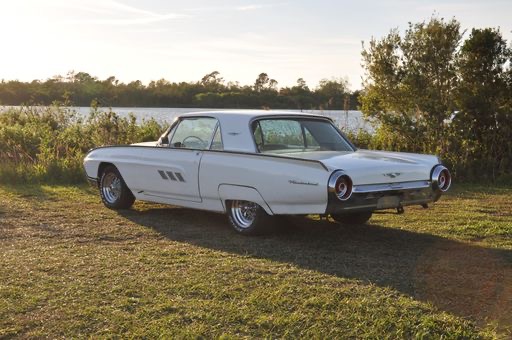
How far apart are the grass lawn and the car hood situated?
0.73 meters

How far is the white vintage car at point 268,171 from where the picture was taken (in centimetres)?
630

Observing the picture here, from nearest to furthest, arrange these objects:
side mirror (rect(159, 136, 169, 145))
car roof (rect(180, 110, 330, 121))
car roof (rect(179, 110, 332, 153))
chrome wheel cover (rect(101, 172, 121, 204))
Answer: car roof (rect(179, 110, 332, 153)), car roof (rect(180, 110, 330, 121)), side mirror (rect(159, 136, 169, 145)), chrome wheel cover (rect(101, 172, 121, 204))

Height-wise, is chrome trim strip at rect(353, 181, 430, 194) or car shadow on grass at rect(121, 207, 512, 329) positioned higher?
chrome trim strip at rect(353, 181, 430, 194)

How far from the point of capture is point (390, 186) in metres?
6.60

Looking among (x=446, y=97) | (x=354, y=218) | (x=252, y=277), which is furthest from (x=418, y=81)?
(x=252, y=277)

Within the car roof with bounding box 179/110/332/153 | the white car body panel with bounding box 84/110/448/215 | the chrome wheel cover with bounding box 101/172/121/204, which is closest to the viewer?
the white car body panel with bounding box 84/110/448/215

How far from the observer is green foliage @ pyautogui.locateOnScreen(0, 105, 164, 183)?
12914mm

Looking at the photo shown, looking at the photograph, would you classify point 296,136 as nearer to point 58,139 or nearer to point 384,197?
point 384,197

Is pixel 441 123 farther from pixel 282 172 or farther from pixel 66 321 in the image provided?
pixel 66 321

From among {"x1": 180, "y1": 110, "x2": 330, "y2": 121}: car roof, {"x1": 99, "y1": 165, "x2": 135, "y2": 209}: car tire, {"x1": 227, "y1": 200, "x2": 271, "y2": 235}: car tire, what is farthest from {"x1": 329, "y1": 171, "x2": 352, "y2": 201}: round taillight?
{"x1": 99, "y1": 165, "x2": 135, "y2": 209}: car tire

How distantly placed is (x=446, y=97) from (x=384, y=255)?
8547mm

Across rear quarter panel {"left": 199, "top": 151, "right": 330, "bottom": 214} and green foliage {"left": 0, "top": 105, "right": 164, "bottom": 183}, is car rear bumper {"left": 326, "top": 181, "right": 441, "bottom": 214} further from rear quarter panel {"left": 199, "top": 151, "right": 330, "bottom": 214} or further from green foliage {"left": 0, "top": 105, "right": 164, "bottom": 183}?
green foliage {"left": 0, "top": 105, "right": 164, "bottom": 183}

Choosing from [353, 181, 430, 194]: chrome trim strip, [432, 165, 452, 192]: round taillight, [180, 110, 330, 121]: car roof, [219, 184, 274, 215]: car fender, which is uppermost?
[180, 110, 330, 121]: car roof

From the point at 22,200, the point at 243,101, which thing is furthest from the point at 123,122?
the point at 22,200
